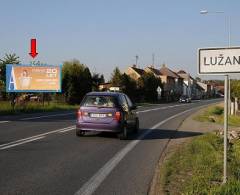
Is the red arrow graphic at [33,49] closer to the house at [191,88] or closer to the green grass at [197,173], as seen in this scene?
the green grass at [197,173]

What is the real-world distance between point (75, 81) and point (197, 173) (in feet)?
178

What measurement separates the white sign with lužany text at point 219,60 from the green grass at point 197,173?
1821 millimetres

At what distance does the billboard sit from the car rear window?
27444 millimetres

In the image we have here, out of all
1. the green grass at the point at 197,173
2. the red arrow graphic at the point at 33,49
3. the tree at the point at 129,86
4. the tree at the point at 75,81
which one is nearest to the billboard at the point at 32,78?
the red arrow graphic at the point at 33,49

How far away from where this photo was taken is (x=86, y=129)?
16.6 meters

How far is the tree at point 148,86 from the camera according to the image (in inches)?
3462

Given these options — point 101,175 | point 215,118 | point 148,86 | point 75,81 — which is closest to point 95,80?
point 75,81

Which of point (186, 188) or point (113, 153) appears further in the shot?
point (113, 153)

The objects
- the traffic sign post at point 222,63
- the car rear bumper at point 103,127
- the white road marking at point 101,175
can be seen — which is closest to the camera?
Result: the white road marking at point 101,175

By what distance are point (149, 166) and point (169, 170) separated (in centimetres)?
96

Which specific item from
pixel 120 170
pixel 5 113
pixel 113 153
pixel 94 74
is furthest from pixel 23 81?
pixel 120 170

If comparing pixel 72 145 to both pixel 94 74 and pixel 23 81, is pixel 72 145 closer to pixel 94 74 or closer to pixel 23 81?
pixel 23 81

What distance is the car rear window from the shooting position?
16722 millimetres

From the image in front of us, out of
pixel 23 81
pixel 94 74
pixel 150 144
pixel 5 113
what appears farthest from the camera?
pixel 94 74
